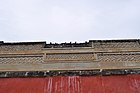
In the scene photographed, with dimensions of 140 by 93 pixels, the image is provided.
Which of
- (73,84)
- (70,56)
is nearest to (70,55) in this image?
(70,56)

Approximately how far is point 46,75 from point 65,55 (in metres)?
2.35

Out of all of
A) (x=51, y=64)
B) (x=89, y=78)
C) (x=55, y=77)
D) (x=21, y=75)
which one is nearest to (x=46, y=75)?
(x=55, y=77)

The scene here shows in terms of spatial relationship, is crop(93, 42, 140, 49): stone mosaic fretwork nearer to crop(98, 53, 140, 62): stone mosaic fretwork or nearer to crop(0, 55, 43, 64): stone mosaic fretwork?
crop(98, 53, 140, 62): stone mosaic fretwork

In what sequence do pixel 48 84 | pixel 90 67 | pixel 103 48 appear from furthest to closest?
pixel 103 48
pixel 90 67
pixel 48 84

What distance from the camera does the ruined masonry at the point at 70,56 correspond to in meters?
9.13

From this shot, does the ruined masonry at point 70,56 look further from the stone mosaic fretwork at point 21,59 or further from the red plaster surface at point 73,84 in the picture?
the red plaster surface at point 73,84

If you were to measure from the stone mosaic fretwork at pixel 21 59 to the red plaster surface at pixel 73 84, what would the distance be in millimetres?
2059

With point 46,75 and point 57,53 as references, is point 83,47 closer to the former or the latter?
point 57,53

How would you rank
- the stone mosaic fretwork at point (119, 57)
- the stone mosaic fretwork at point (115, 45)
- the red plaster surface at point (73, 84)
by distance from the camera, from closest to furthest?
the red plaster surface at point (73, 84)
the stone mosaic fretwork at point (119, 57)
the stone mosaic fretwork at point (115, 45)

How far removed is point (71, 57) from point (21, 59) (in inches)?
77.1

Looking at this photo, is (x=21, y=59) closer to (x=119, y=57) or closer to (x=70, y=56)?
(x=70, y=56)

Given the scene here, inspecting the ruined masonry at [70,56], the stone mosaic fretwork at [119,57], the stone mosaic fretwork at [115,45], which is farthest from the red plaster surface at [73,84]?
the stone mosaic fretwork at [115,45]

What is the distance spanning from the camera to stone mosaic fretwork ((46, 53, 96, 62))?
943 centimetres

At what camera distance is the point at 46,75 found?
292 inches
